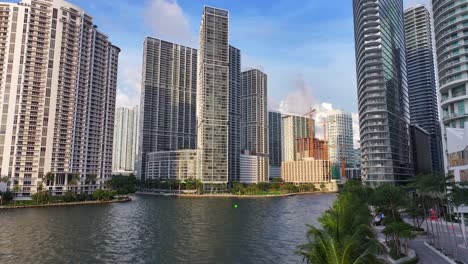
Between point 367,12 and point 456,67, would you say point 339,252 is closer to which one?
point 456,67

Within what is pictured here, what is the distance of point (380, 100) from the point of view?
152 m

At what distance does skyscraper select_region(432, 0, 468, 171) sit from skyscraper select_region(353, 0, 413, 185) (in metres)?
48.8

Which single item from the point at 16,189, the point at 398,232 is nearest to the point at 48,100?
the point at 16,189

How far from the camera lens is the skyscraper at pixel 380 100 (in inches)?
5837

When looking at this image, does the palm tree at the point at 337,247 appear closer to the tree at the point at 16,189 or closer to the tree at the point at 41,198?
the tree at the point at 41,198

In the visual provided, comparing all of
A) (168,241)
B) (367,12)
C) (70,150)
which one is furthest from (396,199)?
(70,150)

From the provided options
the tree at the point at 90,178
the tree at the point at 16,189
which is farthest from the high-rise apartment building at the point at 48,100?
the tree at the point at 16,189

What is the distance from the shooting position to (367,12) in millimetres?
158875

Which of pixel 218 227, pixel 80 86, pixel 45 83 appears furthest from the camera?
pixel 80 86

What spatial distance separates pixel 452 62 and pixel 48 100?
180 m

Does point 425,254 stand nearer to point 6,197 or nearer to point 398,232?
point 398,232

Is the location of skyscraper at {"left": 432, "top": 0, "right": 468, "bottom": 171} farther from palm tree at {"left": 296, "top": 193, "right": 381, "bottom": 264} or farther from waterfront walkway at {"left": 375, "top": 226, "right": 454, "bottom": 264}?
palm tree at {"left": 296, "top": 193, "right": 381, "bottom": 264}

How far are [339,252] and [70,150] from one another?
185911 mm

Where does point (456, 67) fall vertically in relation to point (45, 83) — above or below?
below
